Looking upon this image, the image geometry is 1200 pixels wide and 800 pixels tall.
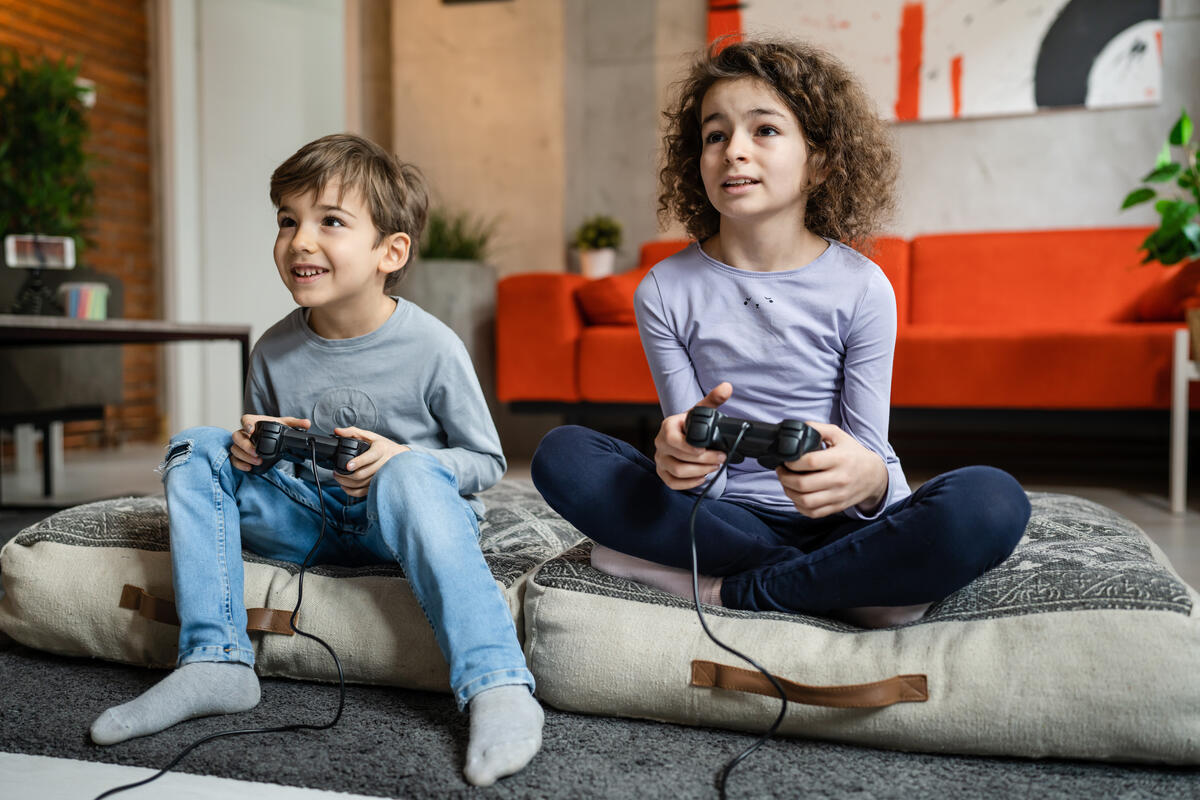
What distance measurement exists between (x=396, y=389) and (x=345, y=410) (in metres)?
0.07

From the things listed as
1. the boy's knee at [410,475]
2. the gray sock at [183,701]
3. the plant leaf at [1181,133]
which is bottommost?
the gray sock at [183,701]

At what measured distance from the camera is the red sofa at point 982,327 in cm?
278

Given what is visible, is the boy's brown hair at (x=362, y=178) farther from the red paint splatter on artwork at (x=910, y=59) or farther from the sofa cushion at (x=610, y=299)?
the red paint splatter on artwork at (x=910, y=59)

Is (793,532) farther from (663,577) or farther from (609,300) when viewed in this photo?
(609,300)

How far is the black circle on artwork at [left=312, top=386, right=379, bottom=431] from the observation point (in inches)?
50.4

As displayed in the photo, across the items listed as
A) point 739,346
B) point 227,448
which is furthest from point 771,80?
point 227,448

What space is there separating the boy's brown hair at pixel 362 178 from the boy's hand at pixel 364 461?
31cm

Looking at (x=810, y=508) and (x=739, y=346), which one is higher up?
(x=739, y=346)

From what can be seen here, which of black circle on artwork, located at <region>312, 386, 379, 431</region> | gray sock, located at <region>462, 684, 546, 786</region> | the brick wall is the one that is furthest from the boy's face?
the brick wall

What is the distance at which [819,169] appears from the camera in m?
1.21

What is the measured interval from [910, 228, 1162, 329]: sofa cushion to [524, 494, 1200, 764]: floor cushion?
8.19 feet

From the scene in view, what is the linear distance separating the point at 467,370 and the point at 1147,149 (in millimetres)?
3203

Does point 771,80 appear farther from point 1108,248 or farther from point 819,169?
point 1108,248

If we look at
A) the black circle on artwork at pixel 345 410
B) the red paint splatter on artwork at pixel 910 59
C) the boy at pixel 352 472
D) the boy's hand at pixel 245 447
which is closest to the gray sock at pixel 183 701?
the boy at pixel 352 472
